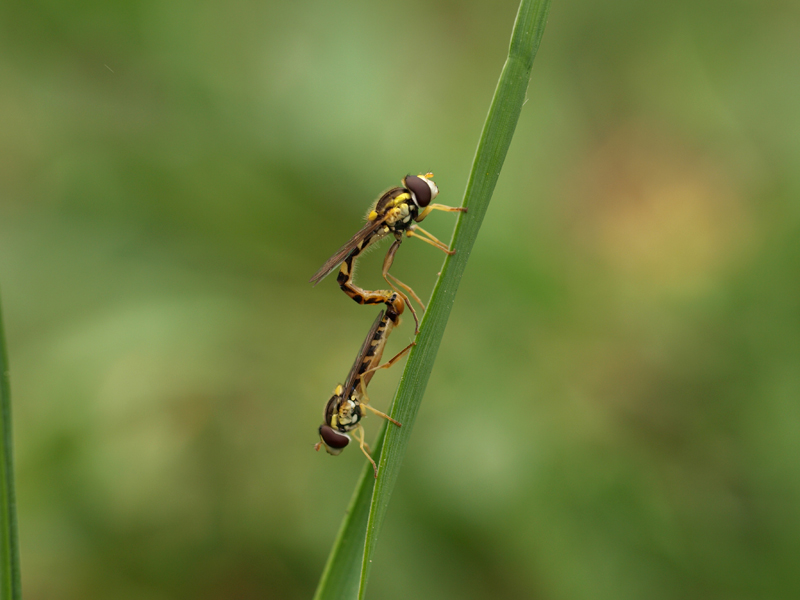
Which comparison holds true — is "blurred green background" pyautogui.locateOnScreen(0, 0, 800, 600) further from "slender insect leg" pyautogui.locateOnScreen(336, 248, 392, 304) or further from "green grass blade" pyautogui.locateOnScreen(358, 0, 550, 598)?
"green grass blade" pyautogui.locateOnScreen(358, 0, 550, 598)

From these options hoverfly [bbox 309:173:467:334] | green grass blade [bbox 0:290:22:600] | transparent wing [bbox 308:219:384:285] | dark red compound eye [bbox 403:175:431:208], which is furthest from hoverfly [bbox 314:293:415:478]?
green grass blade [bbox 0:290:22:600]

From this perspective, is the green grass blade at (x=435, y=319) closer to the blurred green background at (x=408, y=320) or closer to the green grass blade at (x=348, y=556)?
the green grass blade at (x=348, y=556)

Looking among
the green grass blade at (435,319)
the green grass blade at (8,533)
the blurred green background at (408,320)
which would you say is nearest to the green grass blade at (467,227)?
the green grass blade at (435,319)

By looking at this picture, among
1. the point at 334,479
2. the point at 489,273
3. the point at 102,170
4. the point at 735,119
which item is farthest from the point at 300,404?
the point at 735,119

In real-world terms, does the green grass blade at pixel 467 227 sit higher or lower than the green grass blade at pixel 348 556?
higher

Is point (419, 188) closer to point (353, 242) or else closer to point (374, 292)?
point (353, 242)

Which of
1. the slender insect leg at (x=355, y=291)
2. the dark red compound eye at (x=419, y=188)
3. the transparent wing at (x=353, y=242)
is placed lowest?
the slender insect leg at (x=355, y=291)

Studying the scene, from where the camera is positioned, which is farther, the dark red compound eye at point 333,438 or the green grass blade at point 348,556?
the dark red compound eye at point 333,438

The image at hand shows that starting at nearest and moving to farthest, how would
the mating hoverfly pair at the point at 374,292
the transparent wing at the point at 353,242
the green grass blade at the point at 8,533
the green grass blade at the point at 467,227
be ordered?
the green grass blade at the point at 8,533, the green grass blade at the point at 467,227, the transparent wing at the point at 353,242, the mating hoverfly pair at the point at 374,292
